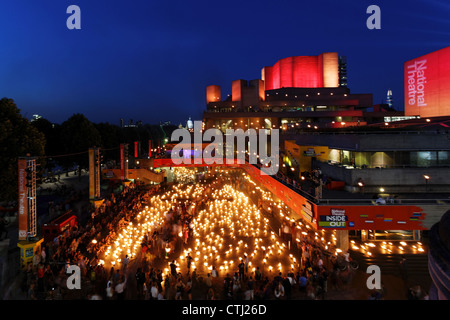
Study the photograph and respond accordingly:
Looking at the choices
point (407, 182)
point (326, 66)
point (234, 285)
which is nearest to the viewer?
point (234, 285)

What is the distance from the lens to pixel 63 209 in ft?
66.8

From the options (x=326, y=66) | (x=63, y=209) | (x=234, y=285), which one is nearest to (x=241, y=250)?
(x=234, y=285)

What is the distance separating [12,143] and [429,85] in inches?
1626

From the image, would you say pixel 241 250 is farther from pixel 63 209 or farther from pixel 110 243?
pixel 63 209

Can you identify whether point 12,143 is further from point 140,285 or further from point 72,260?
point 140,285

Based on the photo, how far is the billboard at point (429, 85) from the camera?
2923 cm

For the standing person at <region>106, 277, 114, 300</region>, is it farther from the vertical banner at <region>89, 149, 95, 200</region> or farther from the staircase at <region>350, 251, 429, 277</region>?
the vertical banner at <region>89, 149, 95, 200</region>

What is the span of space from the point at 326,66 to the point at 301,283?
72.6m

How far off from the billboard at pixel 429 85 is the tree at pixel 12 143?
130 ft

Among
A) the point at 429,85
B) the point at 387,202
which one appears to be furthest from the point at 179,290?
the point at 429,85

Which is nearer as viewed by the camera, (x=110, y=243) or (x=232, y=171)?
(x=110, y=243)

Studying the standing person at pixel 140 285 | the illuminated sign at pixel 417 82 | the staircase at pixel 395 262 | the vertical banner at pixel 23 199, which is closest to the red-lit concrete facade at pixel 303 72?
the illuminated sign at pixel 417 82

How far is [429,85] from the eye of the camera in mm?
31469
